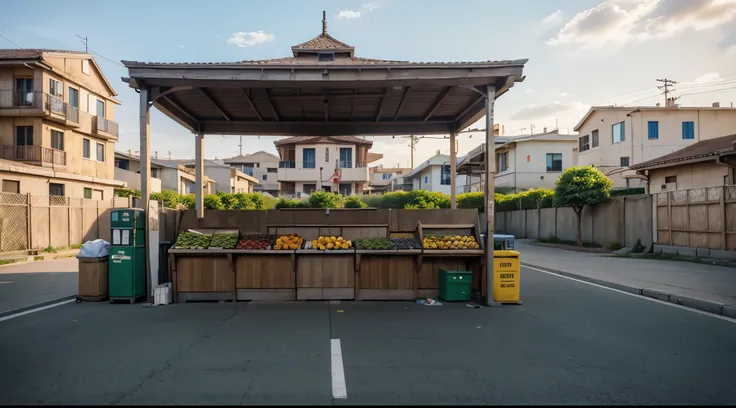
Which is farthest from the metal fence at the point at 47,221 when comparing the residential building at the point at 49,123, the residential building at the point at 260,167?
the residential building at the point at 260,167

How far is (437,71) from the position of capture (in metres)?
8.79

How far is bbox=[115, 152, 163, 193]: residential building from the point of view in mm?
38250

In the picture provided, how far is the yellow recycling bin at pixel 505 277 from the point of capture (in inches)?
348

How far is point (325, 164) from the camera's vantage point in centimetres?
3981

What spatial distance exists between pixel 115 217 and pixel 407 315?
6.07m

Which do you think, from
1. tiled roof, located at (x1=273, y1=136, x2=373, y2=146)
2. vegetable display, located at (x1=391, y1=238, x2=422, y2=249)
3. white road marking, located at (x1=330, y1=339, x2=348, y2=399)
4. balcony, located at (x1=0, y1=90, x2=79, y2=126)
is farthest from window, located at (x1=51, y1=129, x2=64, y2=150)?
white road marking, located at (x1=330, y1=339, x2=348, y2=399)

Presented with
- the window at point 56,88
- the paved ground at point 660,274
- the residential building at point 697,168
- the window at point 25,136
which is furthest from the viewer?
the window at point 56,88

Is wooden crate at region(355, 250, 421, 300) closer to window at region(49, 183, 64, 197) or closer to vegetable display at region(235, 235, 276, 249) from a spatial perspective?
vegetable display at region(235, 235, 276, 249)

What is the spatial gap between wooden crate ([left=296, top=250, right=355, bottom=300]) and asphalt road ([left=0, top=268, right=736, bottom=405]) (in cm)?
31

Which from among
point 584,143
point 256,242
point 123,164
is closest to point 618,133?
point 584,143

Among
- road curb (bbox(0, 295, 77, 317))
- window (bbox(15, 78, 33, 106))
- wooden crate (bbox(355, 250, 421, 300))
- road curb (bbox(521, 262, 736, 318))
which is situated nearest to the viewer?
road curb (bbox(0, 295, 77, 317))

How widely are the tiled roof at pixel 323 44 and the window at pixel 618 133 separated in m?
21.2

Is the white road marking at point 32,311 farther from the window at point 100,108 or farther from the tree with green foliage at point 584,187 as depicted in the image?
the window at point 100,108

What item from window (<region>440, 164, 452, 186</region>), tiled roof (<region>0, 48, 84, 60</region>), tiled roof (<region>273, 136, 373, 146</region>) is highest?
tiled roof (<region>0, 48, 84, 60</region>)
